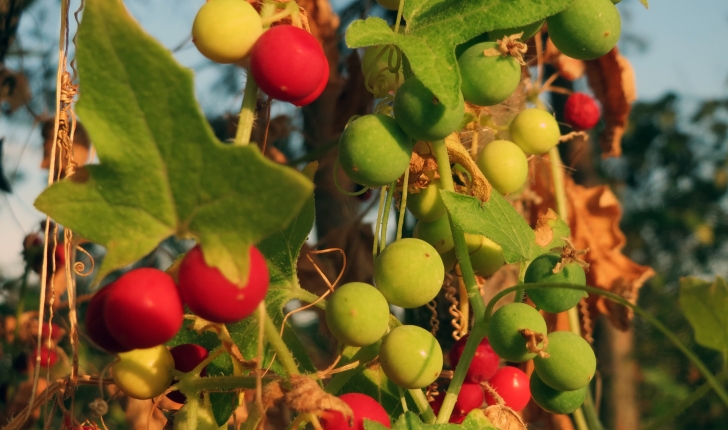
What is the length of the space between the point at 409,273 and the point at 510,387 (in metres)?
0.19

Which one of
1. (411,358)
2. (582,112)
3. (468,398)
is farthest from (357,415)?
(582,112)

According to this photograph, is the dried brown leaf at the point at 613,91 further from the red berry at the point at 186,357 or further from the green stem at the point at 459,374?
the red berry at the point at 186,357

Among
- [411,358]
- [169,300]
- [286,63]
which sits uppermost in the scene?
[286,63]

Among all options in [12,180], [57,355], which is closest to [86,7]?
[57,355]

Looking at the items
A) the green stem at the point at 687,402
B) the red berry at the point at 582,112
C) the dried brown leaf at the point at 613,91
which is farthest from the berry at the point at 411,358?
the dried brown leaf at the point at 613,91

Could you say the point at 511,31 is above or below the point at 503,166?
above

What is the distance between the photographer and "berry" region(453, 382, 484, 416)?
631mm

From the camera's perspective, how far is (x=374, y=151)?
0.52 metres

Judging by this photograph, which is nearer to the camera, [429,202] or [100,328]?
[100,328]

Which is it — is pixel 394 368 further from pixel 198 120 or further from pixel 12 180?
pixel 12 180

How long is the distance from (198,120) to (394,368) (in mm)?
250

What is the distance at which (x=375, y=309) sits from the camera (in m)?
0.53

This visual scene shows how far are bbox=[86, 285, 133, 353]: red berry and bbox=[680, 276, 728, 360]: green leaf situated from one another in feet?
1.43

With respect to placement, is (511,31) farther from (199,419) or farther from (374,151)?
(199,419)
